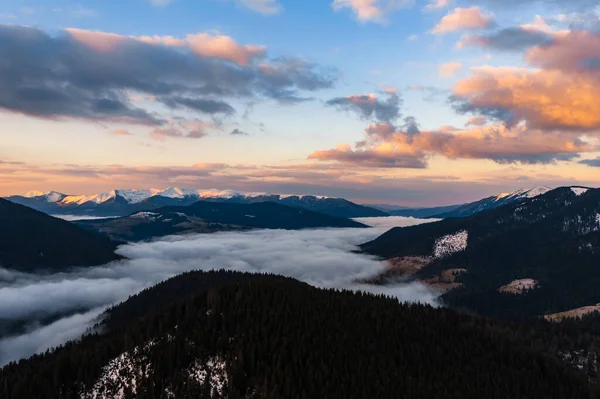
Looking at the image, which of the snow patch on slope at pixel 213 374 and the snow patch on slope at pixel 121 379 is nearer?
the snow patch on slope at pixel 213 374

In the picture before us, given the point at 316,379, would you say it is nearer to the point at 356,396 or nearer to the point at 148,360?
the point at 356,396

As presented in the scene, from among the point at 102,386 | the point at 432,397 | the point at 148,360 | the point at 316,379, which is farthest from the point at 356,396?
the point at 102,386

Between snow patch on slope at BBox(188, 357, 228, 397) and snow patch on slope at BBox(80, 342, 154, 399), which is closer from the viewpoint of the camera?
snow patch on slope at BBox(188, 357, 228, 397)

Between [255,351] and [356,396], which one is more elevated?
[255,351]

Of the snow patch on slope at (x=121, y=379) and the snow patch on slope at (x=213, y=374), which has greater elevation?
the snow patch on slope at (x=213, y=374)

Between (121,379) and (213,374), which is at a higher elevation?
(213,374)

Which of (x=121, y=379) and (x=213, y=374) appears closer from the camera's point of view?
(x=213, y=374)

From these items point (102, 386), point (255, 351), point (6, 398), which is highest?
point (255, 351)

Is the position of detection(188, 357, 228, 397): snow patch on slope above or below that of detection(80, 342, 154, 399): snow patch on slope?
above

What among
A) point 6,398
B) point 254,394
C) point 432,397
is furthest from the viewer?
point 6,398

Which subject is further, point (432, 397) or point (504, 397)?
point (504, 397)

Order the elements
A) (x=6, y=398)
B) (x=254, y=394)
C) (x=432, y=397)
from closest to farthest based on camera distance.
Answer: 1. (x=254, y=394)
2. (x=432, y=397)
3. (x=6, y=398)
